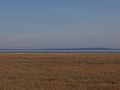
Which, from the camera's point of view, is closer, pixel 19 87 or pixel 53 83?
pixel 19 87

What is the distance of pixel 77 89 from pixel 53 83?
275cm

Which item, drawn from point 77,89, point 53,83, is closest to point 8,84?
point 53,83

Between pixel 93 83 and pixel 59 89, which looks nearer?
pixel 59 89

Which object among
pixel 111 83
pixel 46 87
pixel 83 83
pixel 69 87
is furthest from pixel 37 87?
pixel 111 83

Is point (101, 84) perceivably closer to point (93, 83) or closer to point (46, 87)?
point (93, 83)

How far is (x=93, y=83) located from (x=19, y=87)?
4.79 metres

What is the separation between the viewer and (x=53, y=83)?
20344 mm

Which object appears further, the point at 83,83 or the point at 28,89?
the point at 83,83

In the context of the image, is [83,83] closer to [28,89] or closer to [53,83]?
[53,83]

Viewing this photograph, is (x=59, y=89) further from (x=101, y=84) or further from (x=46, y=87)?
(x=101, y=84)

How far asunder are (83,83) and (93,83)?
634 millimetres

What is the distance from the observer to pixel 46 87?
1878 centimetres

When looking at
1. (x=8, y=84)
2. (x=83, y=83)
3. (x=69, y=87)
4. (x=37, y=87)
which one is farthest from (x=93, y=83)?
(x=8, y=84)

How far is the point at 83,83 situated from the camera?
20359 mm
